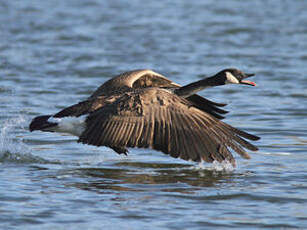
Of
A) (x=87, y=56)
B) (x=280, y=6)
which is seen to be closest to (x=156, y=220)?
(x=87, y=56)

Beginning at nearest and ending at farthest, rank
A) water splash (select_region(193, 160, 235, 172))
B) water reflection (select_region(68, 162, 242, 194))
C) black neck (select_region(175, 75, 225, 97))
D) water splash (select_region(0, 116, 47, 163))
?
1. water reflection (select_region(68, 162, 242, 194))
2. water splash (select_region(193, 160, 235, 172))
3. black neck (select_region(175, 75, 225, 97))
4. water splash (select_region(0, 116, 47, 163))

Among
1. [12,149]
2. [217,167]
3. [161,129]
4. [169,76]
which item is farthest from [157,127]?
[169,76]

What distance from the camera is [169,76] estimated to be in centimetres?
1421

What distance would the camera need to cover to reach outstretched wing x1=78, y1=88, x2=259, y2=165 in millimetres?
7320

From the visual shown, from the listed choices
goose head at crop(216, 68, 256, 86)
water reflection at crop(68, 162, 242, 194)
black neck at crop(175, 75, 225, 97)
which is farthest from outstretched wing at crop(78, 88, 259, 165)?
goose head at crop(216, 68, 256, 86)

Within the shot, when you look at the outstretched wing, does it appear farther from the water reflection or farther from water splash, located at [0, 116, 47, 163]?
water splash, located at [0, 116, 47, 163]

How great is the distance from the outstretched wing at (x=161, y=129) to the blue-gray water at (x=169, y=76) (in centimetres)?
41

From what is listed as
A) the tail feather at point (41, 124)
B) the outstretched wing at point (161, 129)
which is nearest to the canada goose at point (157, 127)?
the outstretched wing at point (161, 129)

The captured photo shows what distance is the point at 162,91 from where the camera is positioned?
7.70m

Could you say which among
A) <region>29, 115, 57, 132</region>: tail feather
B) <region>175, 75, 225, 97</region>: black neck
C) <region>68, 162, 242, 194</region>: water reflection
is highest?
<region>175, 75, 225, 97</region>: black neck

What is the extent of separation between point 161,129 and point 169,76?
6.91 m

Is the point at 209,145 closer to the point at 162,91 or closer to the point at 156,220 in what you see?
the point at 162,91

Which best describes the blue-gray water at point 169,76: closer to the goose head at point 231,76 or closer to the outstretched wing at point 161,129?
the outstretched wing at point 161,129

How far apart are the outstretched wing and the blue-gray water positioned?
412 millimetres
